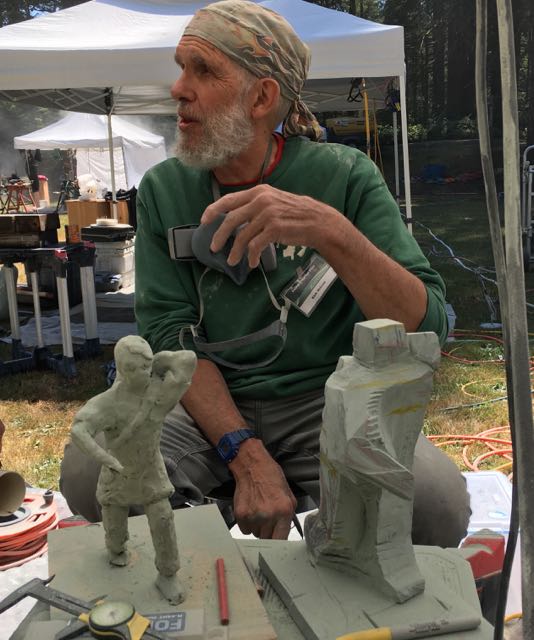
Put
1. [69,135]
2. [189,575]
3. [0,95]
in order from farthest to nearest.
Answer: [69,135]
[0,95]
[189,575]

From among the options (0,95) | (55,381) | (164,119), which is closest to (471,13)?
(164,119)

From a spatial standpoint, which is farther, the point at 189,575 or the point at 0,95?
the point at 0,95

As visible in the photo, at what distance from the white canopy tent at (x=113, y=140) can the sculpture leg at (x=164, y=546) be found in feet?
39.8

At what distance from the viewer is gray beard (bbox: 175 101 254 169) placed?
164 cm

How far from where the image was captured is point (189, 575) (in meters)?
1.10

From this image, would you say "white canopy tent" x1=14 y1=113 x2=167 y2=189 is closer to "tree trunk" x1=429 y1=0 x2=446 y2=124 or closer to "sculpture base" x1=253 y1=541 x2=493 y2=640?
"tree trunk" x1=429 y1=0 x2=446 y2=124

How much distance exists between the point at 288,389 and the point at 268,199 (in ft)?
1.89

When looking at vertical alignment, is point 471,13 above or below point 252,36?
above

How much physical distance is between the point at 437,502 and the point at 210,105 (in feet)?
3.38

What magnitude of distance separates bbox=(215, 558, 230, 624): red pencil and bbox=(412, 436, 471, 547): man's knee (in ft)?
1.68

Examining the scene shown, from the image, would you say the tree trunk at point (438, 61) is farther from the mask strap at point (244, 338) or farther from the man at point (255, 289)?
the mask strap at point (244, 338)

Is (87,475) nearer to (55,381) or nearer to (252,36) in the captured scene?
(252,36)

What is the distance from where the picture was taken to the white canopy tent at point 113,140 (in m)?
13.1

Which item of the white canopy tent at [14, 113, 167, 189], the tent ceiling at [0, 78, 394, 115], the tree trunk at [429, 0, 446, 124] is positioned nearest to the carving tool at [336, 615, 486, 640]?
the tent ceiling at [0, 78, 394, 115]
